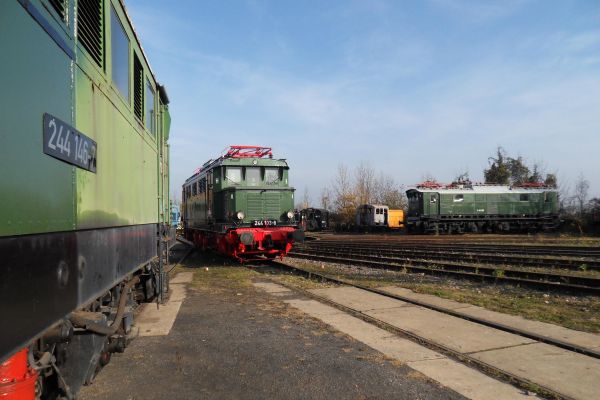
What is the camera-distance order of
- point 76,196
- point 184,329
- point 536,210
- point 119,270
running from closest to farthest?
point 76,196, point 119,270, point 184,329, point 536,210

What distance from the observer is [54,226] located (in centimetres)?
210

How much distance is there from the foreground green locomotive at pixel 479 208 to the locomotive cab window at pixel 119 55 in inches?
1261

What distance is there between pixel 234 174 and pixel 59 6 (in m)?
12.0

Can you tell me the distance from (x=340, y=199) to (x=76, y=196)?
5388 cm

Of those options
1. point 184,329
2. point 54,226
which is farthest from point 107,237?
point 184,329

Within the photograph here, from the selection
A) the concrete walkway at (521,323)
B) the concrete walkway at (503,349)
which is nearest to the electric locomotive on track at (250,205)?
the concrete walkway at (521,323)

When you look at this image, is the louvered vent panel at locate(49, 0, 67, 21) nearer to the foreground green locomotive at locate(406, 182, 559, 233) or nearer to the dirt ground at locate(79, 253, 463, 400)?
the dirt ground at locate(79, 253, 463, 400)

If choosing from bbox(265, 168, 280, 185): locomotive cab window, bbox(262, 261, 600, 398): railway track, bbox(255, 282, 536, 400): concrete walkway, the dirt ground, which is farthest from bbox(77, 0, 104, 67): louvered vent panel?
bbox(265, 168, 280, 185): locomotive cab window

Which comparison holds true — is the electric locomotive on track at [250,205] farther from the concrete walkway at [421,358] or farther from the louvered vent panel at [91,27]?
the louvered vent panel at [91,27]

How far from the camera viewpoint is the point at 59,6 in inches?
91.4

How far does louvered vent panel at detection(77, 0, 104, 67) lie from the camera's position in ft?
8.95

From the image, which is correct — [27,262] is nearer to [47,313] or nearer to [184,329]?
[47,313]

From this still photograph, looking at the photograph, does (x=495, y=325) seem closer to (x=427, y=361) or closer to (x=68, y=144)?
(x=427, y=361)

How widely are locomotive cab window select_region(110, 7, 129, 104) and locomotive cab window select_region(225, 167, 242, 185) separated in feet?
32.6
